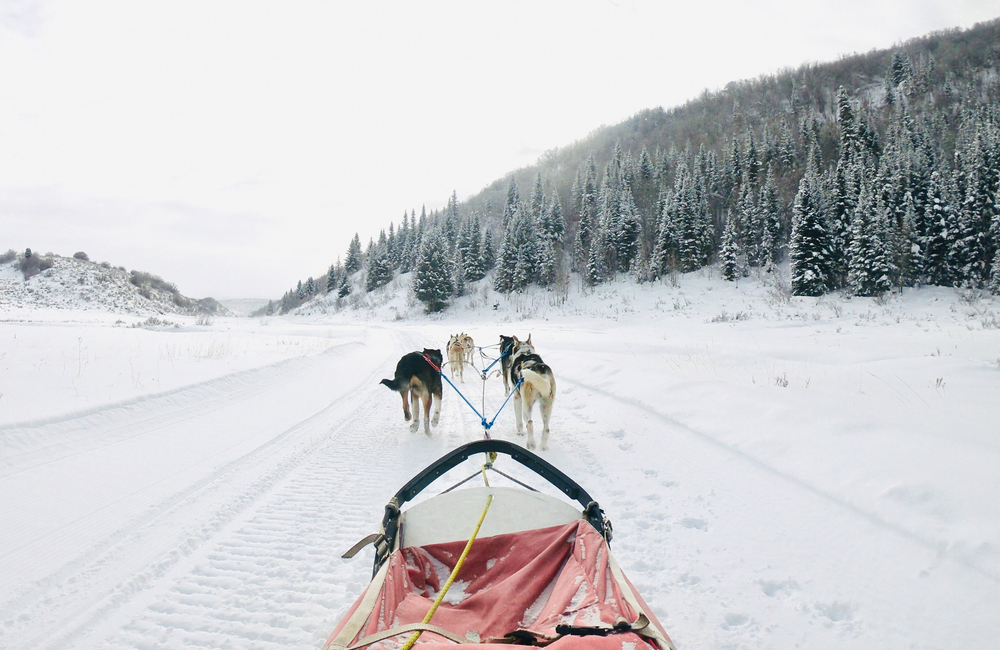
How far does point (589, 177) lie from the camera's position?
6675cm

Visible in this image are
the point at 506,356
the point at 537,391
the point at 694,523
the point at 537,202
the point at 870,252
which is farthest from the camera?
the point at 537,202

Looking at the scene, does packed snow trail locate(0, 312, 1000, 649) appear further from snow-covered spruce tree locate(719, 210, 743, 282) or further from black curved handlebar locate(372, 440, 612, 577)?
snow-covered spruce tree locate(719, 210, 743, 282)

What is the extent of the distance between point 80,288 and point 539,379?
61584 millimetres

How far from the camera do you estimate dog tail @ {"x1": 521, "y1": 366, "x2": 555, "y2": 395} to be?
561cm

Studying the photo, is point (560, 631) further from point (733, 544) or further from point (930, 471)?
point (930, 471)

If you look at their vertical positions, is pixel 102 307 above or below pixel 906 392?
above

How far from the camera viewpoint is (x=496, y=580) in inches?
A: 89.2

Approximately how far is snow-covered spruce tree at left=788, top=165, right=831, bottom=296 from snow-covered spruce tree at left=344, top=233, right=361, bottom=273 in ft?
252

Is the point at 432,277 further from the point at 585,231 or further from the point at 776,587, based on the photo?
the point at 776,587

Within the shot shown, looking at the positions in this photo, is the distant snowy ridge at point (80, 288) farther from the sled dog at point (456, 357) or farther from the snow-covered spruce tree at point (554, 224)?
the snow-covered spruce tree at point (554, 224)

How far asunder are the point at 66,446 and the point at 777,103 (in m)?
120

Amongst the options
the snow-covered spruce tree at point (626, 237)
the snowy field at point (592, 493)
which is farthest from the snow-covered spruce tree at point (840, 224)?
the snowy field at point (592, 493)

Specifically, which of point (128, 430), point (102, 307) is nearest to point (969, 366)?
point (128, 430)

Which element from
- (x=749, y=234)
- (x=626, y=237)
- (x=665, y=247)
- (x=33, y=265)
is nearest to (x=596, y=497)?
(x=665, y=247)
